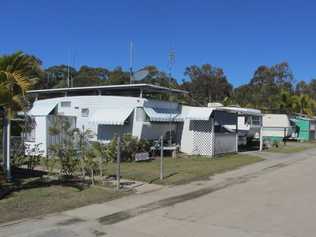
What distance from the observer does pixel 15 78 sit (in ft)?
30.5

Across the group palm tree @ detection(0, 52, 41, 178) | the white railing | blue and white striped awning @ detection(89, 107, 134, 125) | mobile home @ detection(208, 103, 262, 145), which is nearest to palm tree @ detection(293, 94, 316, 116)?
mobile home @ detection(208, 103, 262, 145)

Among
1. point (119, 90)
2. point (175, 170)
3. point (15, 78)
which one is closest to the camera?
point (15, 78)

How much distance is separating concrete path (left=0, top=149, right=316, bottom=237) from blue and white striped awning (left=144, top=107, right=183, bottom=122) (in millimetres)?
7587

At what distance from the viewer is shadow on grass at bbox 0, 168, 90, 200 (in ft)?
32.9

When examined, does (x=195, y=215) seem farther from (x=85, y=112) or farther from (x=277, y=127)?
(x=277, y=127)

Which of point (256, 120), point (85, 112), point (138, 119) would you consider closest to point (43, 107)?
point (85, 112)

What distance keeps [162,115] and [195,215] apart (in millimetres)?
12255

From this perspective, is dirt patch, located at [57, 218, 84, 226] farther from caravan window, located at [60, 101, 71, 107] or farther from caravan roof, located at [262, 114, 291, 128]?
caravan roof, located at [262, 114, 291, 128]

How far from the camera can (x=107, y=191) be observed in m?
10.4

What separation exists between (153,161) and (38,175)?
6312mm

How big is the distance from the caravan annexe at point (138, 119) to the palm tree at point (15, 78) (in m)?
9.33

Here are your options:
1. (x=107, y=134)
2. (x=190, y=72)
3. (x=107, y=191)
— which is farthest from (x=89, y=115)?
(x=190, y=72)

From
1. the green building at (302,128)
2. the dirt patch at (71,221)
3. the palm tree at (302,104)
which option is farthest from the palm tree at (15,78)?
the palm tree at (302,104)

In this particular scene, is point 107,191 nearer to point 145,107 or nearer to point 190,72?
point 145,107
